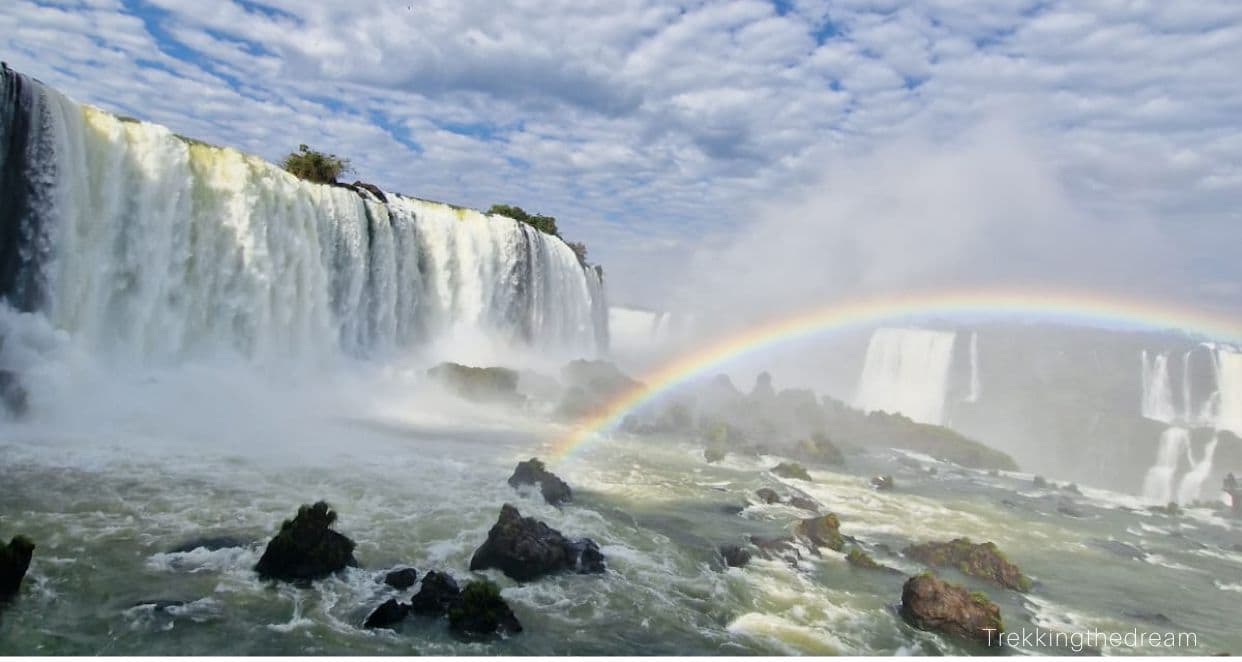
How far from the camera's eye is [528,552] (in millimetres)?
12180

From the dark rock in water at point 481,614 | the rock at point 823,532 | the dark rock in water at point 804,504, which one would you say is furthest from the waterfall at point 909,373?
the dark rock in water at point 481,614

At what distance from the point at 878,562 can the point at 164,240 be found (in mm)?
23647

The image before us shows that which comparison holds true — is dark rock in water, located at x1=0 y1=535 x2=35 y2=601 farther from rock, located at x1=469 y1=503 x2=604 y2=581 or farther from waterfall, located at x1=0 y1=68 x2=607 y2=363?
waterfall, located at x1=0 y1=68 x2=607 y2=363

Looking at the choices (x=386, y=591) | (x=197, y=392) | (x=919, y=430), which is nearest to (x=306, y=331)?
(x=197, y=392)

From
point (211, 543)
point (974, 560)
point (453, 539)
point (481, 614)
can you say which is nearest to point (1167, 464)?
point (974, 560)

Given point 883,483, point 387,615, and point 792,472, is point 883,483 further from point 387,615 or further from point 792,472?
point 387,615

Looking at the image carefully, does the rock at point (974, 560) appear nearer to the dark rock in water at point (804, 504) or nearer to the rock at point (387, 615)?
→ the dark rock in water at point (804, 504)

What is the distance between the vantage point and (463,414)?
29.7 meters

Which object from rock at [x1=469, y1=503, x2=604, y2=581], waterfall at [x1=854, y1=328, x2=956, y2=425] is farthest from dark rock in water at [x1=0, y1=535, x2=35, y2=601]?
waterfall at [x1=854, y1=328, x2=956, y2=425]

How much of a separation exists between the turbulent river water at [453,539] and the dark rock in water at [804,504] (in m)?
0.83

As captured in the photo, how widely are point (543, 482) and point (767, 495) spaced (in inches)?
284

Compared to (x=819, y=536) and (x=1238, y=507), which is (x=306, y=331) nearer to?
(x=819, y=536)

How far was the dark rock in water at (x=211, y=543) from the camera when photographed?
11.2 meters

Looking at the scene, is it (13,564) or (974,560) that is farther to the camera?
(974,560)
